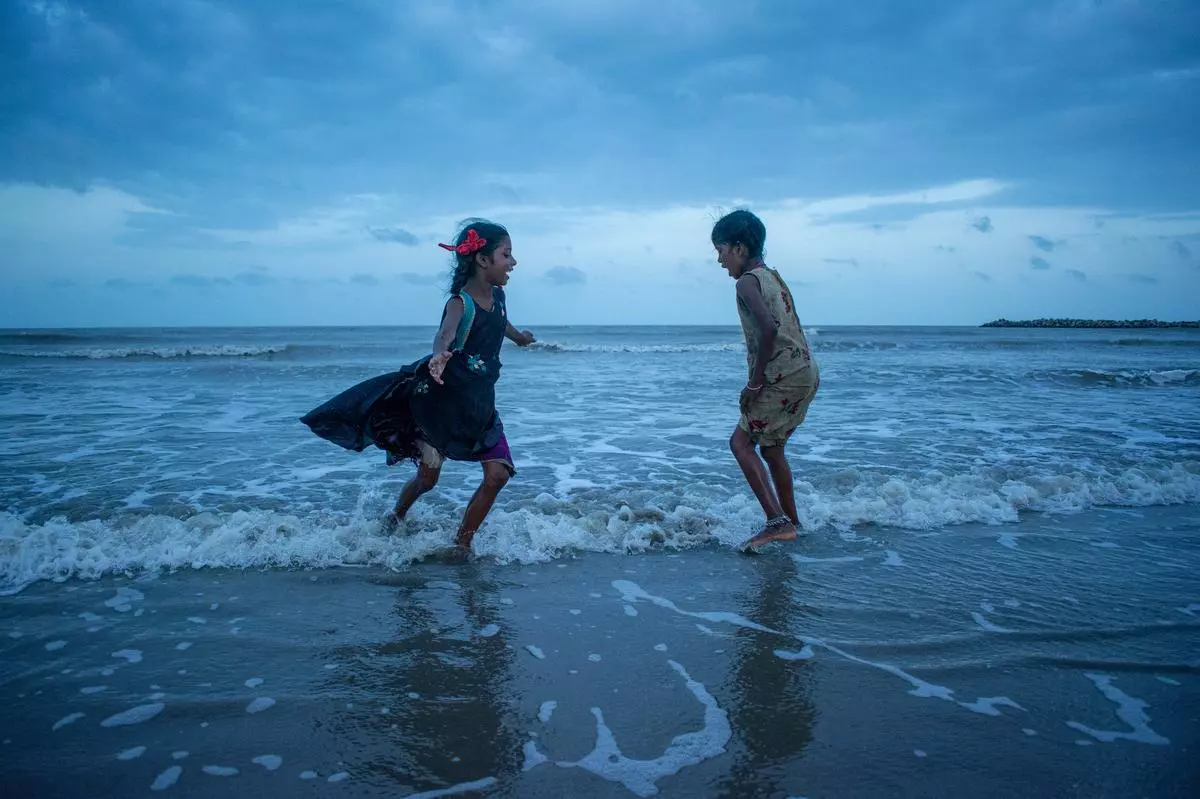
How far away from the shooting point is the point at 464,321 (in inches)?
157

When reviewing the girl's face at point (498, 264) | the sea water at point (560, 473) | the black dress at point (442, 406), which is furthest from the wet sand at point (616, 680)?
the girl's face at point (498, 264)

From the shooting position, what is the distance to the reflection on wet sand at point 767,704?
81.6 inches

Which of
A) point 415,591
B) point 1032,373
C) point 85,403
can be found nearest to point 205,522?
point 415,591

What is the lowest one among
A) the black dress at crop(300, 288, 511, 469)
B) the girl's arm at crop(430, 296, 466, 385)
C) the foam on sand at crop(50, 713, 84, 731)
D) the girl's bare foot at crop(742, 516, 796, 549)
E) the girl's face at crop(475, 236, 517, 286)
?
the foam on sand at crop(50, 713, 84, 731)

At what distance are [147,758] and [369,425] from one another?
2.26 m

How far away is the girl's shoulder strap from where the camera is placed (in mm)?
3992

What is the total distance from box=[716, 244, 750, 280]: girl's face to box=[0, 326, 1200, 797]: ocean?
1660mm

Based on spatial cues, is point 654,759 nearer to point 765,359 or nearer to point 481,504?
point 481,504

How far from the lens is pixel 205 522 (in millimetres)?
4543

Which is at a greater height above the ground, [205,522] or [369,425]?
[369,425]

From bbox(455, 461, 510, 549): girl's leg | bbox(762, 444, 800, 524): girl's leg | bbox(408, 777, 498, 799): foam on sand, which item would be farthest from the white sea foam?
bbox(455, 461, 510, 549): girl's leg

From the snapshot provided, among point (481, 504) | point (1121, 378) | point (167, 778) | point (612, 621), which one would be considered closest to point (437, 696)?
point (167, 778)

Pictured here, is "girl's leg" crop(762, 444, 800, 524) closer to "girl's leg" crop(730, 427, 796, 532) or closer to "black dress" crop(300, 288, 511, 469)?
"girl's leg" crop(730, 427, 796, 532)

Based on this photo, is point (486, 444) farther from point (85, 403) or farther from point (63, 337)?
point (63, 337)
